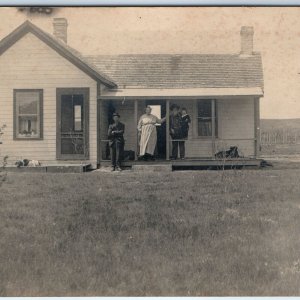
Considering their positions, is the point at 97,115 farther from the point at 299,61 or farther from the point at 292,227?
the point at 292,227

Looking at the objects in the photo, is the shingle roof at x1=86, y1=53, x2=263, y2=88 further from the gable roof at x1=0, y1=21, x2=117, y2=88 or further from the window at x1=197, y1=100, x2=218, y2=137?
the gable roof at x1=0, y1=21, x2=117, y2=88

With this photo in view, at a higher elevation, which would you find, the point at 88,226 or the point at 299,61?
the point at 299,61

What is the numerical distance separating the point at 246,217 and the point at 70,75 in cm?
855

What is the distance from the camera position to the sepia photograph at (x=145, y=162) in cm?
629

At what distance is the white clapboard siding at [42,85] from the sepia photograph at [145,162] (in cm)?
3

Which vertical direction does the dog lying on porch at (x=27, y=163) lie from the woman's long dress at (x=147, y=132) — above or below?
below

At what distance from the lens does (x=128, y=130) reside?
17.8 m

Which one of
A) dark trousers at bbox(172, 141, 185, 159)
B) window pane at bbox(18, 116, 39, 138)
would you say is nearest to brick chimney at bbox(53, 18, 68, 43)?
window pane at bbox(18, 116, 39, 138)

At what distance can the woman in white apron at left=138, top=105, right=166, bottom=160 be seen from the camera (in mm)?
14766

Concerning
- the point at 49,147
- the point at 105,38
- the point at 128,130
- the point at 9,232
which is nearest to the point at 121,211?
the point at 9,232

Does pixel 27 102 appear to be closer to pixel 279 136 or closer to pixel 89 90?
pixel 89 90

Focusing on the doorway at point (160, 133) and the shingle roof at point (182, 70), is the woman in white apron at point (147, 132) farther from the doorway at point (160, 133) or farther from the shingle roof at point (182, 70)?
the doorway at point (160, 133)

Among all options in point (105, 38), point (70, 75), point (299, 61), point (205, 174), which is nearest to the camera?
point (299, 61)

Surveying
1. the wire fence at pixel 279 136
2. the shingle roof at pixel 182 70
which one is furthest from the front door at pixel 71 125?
the wire fence at pixel 279 136
